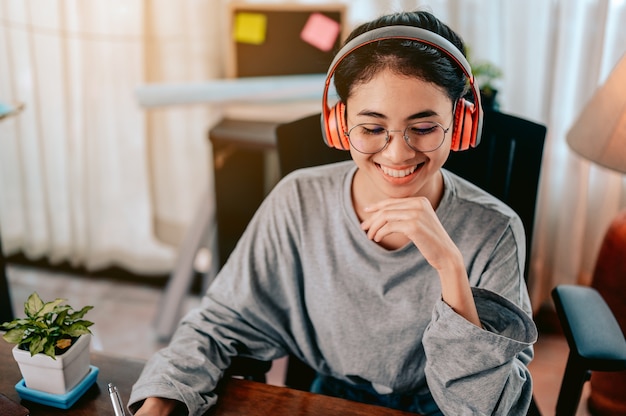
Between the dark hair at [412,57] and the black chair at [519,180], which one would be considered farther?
the black chair at [519,180]

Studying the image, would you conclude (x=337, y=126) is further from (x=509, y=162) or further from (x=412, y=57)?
(x=509, y=162)

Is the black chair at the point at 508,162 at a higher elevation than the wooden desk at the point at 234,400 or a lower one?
higher

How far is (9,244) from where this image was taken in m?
2.78

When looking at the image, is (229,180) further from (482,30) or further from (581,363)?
(581,363)

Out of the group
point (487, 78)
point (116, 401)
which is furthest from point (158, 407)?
point (487, 78)

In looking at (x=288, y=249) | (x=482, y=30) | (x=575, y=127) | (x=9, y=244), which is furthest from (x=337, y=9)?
(x=9, y=244)

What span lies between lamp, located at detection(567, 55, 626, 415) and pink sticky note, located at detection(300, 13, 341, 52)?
2.79ft

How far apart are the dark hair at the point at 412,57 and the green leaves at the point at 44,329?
21.6 inches

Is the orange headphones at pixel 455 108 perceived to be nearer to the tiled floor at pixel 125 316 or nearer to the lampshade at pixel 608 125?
the lampshade at pixel 608 125

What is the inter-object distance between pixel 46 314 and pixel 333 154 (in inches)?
24.0

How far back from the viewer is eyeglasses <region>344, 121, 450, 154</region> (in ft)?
3.02

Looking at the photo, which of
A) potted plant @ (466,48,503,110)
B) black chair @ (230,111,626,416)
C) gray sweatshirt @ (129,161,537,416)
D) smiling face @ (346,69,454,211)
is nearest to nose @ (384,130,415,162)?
smiling face @ (346,69,454,211)

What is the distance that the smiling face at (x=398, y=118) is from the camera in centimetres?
91

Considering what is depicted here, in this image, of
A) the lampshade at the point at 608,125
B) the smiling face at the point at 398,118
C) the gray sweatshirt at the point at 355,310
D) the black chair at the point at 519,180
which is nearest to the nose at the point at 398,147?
the smiling face at the point at 398,118
